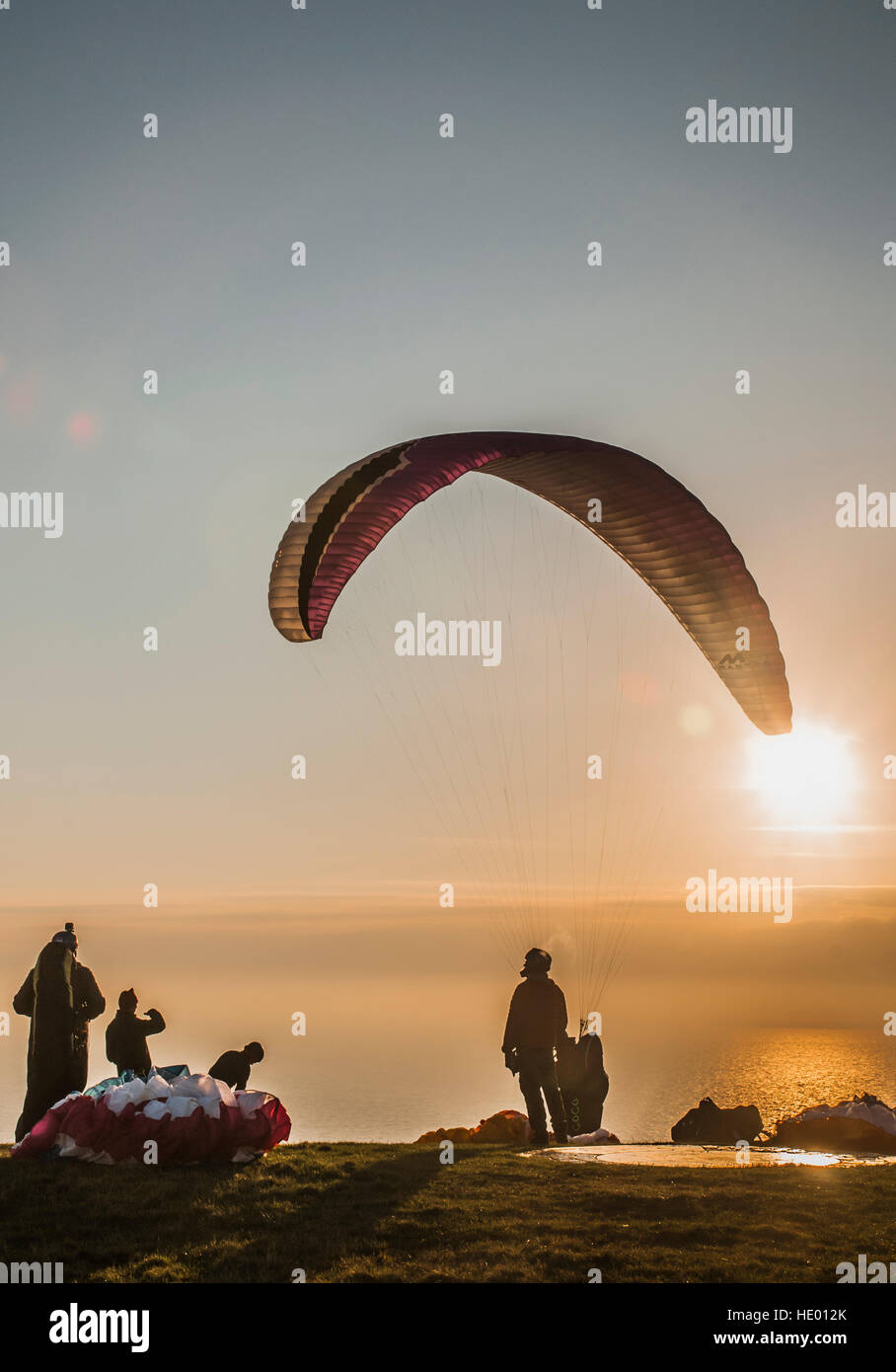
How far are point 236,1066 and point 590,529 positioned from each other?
871 centimetres

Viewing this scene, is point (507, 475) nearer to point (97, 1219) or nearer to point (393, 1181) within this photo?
point (393, 1181)

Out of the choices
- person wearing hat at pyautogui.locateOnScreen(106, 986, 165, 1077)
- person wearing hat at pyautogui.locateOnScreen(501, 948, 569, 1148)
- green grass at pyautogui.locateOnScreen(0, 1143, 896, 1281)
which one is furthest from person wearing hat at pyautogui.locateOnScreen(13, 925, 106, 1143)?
person wearing hat at pyautogui.locateOnScreen(501, 948, 569, 1148)

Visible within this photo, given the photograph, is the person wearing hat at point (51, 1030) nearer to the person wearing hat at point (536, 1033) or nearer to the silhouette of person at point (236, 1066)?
the silhouette of person at point (236, 1066)

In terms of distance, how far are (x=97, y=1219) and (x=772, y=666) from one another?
35.1 feet

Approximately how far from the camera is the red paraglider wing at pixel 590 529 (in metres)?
14.5

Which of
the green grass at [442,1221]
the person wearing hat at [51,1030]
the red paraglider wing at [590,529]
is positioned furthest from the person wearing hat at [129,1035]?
the red paraglider wing at [590,529]

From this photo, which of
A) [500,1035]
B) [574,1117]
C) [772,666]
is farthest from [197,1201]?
[772,666]

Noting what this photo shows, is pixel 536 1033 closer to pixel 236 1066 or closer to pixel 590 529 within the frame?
pixel 236 1066

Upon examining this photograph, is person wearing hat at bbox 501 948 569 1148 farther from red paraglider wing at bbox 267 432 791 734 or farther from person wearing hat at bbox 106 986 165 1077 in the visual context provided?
red paraglider wing at bbox 267 432 791 734

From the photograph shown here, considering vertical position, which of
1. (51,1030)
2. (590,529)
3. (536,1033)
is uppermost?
(590,529)

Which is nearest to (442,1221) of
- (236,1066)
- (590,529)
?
(236,1066)

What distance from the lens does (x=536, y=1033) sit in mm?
14375

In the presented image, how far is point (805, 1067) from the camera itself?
15875 centimetres
